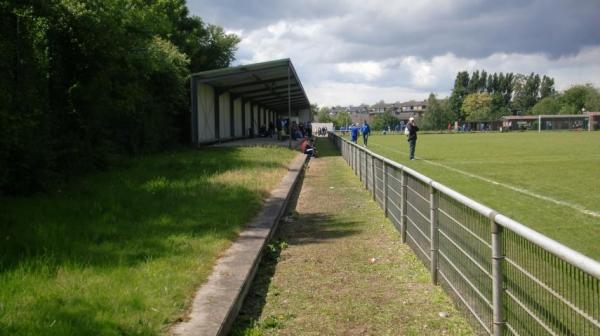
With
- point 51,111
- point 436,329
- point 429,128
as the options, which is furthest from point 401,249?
point 429,128

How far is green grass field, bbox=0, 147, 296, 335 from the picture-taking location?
3980mm

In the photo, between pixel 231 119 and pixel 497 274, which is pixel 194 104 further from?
pixel 497 274

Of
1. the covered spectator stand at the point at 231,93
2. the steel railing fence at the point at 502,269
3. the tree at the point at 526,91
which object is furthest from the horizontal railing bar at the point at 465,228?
the tree at the point at 526,91

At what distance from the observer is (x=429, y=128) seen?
123375mm

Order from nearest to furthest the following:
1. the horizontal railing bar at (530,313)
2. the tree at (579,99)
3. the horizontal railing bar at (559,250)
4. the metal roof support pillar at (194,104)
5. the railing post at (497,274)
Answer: the horizontal railing bar at (559,250) → the horizontal railing bar at (530,313) → the railing post at (497,274) → the metal roof support pillar at (194,104) → the tree at (579,99)

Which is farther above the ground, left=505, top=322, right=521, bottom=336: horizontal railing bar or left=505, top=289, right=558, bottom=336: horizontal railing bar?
left=505, top=289, right=558, bottom=336: horizontal railing bar

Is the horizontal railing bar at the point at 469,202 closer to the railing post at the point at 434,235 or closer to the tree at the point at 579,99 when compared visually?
the railing post at the point at 434,235

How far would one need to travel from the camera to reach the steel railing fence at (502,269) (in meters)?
2.70

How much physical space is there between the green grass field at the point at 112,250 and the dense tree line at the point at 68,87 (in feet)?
2.71

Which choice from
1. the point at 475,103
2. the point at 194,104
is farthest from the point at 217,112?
the point at 475,103

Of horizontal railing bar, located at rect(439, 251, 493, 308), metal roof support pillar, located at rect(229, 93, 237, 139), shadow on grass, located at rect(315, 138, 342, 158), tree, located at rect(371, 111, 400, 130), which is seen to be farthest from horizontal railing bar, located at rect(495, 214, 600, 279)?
tree, located at rect(371, 111, 400, 130)

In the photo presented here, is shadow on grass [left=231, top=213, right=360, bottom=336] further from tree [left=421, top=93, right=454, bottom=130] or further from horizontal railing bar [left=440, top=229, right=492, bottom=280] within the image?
tree [left=421, top=93, right=454, bottom=130]

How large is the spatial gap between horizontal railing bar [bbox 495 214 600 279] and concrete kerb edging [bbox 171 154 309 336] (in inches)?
77.2

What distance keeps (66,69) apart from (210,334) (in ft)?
34.3
